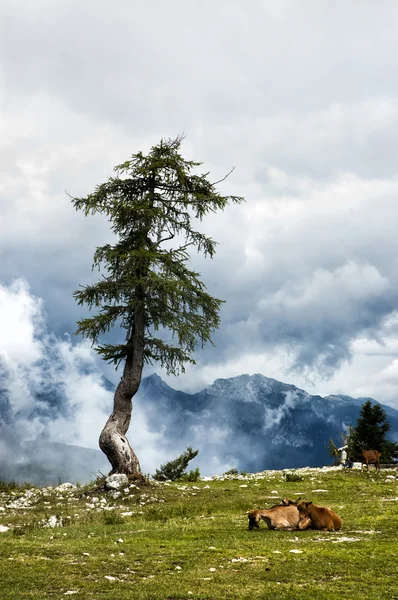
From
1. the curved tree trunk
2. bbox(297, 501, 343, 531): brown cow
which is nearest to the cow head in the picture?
bbox(297, 501, 343, 531): brown cow

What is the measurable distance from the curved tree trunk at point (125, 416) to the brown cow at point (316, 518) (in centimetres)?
1456

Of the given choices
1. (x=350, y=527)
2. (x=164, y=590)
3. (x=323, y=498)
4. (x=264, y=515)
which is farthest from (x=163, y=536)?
(x=323, y=498)

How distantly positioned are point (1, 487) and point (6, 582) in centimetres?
2055

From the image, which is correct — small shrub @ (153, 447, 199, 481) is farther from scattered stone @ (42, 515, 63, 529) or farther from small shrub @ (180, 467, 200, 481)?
scattered stone @ (42, 515, 63, 529)

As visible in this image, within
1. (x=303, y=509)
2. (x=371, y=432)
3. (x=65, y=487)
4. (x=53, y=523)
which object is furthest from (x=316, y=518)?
(x=371, y=432)

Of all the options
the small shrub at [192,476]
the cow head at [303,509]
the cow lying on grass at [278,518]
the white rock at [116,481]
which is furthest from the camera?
the small shrub at [192,476]

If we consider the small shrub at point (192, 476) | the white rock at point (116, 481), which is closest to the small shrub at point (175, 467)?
the small shrub at point (192, 476)

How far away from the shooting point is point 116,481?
75.3ft

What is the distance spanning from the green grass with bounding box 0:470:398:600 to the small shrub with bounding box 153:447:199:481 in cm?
1460

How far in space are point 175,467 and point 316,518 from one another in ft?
69.6

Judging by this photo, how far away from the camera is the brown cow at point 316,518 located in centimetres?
1150

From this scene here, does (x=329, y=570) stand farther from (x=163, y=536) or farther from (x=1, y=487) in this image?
(x=1, y=487)

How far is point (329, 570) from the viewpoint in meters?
7.90

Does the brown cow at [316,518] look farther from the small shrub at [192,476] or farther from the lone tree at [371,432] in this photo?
the lone tree at [371,432]
